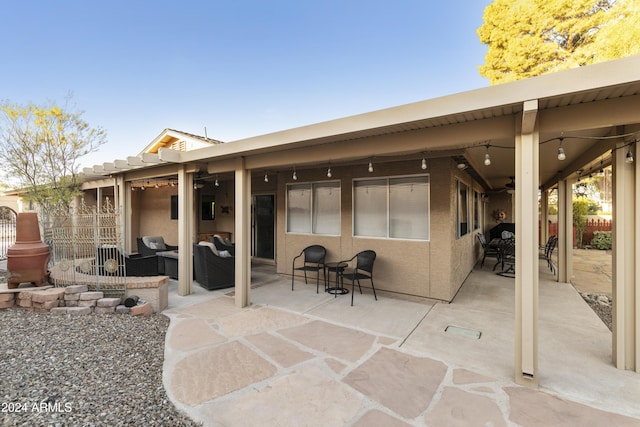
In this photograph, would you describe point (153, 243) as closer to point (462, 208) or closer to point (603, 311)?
point (462, 208)

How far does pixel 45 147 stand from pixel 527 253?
11.8 metres

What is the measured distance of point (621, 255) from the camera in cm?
279

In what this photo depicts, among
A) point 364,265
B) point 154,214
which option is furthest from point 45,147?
point 364,265

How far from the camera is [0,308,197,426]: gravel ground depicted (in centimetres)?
215

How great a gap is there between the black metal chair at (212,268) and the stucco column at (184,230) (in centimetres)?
30

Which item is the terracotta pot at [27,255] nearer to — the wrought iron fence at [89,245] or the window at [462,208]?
the wrought iron fence at [89,245]

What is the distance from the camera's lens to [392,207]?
552 cm

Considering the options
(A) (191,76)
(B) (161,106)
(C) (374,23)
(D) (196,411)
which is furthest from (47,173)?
(C) (374,23)

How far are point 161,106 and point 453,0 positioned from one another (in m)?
14.0

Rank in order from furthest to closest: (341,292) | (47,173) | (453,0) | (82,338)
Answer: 1. (453,0)
2. (47,173)
3. (341,292)
4. (82,338)

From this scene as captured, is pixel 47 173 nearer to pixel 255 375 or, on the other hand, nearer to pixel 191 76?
pixel 191 76

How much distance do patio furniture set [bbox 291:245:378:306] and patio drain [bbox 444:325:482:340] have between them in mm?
1521

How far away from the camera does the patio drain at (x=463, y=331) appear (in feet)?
12.0

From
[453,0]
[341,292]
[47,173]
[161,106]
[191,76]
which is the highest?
[453,0]
